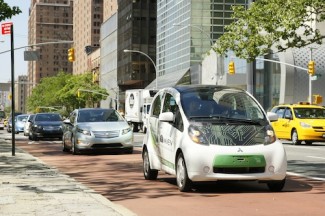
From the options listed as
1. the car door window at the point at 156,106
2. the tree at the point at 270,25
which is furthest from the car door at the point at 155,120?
the tree at the point at 270,25

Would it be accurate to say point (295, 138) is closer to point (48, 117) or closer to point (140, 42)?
point (48, 117)

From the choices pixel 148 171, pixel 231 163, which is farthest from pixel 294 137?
pixel 231 163

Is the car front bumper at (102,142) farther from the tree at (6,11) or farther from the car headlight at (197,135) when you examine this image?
the car headlight at (197,135)

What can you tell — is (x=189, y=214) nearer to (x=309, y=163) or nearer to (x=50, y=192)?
(x=50, y=192)

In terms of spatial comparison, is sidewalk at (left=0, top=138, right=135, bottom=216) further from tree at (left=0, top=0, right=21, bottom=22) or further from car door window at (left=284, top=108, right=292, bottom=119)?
car door window at (left=284, top=108, right=292, bottom=119)

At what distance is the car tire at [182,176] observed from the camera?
404 inches

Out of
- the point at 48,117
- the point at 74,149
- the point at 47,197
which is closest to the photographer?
the point at 47,197

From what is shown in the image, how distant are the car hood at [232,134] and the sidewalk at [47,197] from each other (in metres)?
1.96

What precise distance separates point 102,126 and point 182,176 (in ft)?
33.0

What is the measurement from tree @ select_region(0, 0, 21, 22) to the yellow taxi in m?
13.3

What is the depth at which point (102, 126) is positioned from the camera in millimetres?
20250

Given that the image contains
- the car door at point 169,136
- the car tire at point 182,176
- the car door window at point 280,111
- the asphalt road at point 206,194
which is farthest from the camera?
the car door window at point 280,111

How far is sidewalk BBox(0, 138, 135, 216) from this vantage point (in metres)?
8.04

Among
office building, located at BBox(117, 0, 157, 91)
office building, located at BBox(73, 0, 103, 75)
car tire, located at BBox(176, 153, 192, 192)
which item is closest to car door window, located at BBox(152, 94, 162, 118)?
car tire, located at BBox(176, 153, 192, 192)
